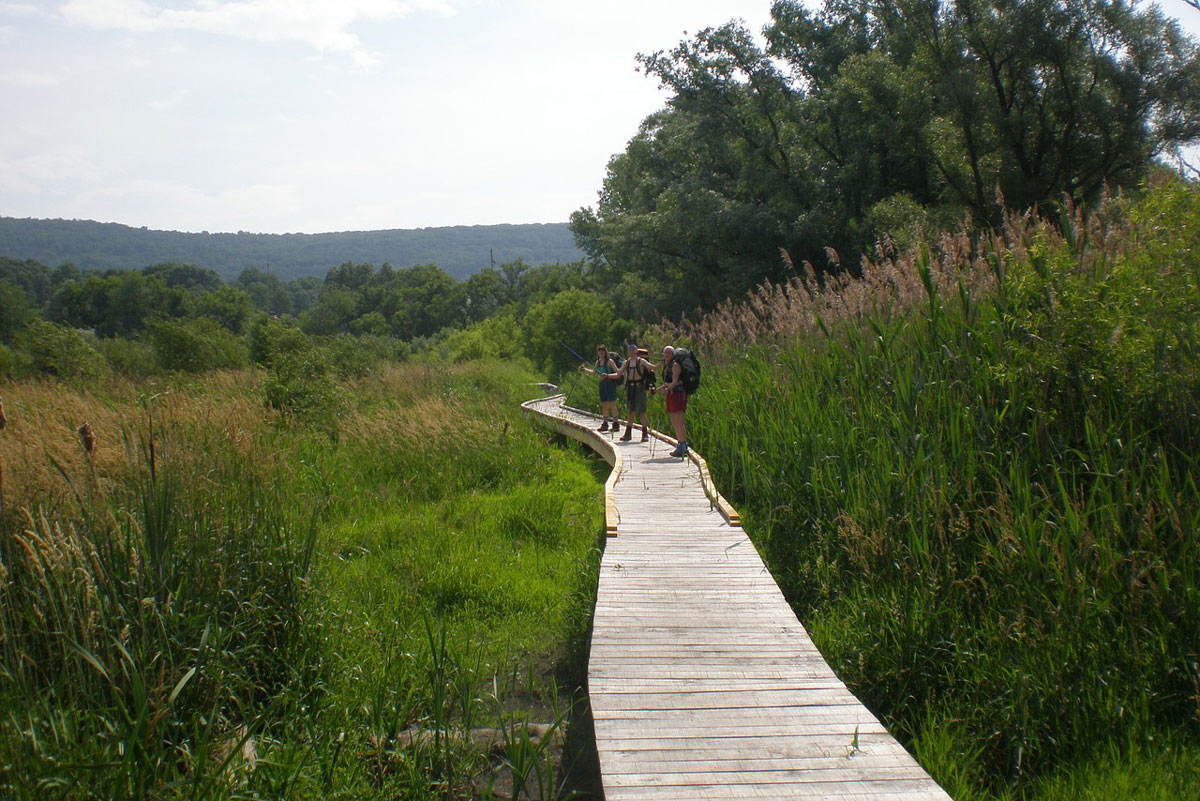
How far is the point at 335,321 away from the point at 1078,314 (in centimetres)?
10612

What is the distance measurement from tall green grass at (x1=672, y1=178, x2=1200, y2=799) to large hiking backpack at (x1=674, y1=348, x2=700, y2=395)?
103 inches

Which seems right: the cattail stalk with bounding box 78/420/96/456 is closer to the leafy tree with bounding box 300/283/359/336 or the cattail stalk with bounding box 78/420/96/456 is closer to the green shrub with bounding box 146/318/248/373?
the green shrub with bounding box 146/318/248/373

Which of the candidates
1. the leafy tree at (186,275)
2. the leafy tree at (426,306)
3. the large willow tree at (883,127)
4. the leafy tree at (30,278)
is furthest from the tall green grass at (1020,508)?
the leafy tree at (186,275)

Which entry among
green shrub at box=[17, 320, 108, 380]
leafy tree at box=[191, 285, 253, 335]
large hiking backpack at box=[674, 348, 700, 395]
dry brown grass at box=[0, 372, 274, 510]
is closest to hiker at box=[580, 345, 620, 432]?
large hiking backpack at box=[674, 348, 700, 395]

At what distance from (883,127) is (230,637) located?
898 inches

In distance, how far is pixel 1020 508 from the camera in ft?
16.0

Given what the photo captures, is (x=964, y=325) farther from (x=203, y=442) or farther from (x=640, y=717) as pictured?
(x=203, y=442)

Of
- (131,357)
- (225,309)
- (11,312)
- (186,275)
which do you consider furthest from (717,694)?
(186,275)

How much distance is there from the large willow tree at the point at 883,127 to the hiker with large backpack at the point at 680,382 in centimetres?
687

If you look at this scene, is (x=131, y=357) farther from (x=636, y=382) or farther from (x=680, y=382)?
(x=680, y=382)

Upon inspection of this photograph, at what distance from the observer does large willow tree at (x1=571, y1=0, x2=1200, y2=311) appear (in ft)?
60.6

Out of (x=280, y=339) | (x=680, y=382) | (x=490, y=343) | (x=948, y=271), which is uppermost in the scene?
(x=948, y=271)

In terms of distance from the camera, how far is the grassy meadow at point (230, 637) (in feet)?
10.5

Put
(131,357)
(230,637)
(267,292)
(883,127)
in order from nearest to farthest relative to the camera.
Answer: (230,637)
(883,127)
(131,357)
(267,292)
